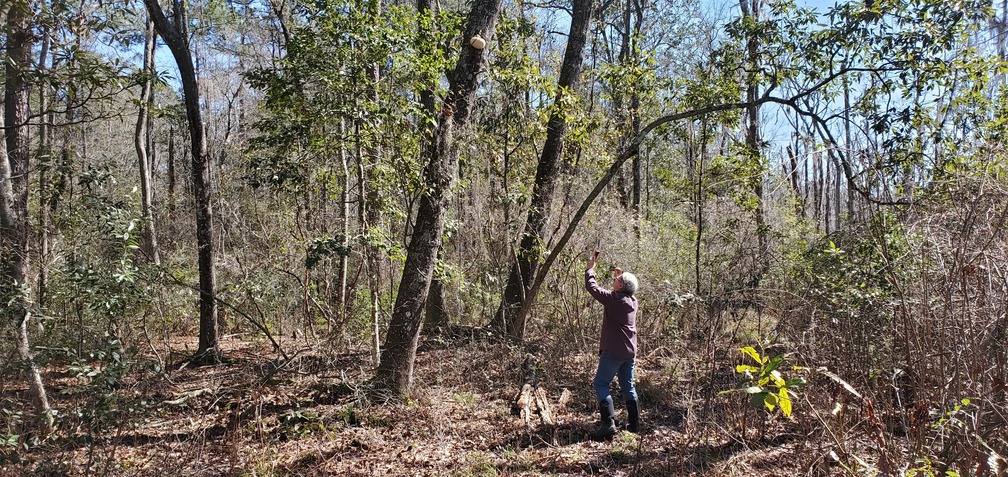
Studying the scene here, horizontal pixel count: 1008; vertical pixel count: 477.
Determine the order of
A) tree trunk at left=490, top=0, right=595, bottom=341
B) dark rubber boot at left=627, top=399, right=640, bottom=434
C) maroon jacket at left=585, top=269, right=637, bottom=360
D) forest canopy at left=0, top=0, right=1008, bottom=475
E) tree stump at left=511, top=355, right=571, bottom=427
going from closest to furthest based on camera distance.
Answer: forest canopy at left=0, top=0, right=1008, bottom=475 < maroon jacket at left=585, top=269, right=637, bottom=360 < dark rubber boot at left=627, top=399, right=640, bottom=434 < tree stump at left=511, top=355, right=571, bottom=427 < tree trunk at left=490, top=0, right=595, bottom=341

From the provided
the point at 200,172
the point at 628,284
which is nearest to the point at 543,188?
the point at 628,284

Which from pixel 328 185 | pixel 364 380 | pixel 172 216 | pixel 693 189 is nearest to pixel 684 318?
pixel 693 189

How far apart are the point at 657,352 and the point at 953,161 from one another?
4335mm

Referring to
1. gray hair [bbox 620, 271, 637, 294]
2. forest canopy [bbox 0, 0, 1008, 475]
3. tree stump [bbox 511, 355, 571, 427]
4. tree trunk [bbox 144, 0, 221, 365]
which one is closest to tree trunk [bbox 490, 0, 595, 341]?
forest canopy [bbox 0, 0, 1008, 475]

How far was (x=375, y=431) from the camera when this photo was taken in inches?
218

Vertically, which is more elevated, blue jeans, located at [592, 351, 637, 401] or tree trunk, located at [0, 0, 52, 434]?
tree trunk, located at [0, 0, 52, 434]

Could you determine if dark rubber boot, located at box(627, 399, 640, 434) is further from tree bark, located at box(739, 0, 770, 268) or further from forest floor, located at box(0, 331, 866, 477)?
tree bark, located at box(739, 0, 770, 268)

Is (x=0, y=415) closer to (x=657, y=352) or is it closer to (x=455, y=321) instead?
(x=455, y=321)

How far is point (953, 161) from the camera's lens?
4.86 m

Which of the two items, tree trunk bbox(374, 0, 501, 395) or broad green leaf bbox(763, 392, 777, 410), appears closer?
broad green leaf bbox(763, 392, 777, 410)

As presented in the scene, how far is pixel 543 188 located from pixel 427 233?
3.09 meters

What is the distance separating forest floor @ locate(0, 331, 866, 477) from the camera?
4.57 m

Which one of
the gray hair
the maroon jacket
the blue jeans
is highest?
the gray hair

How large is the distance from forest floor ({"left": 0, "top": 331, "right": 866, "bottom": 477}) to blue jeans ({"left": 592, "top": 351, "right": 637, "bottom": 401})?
1.49 feet
